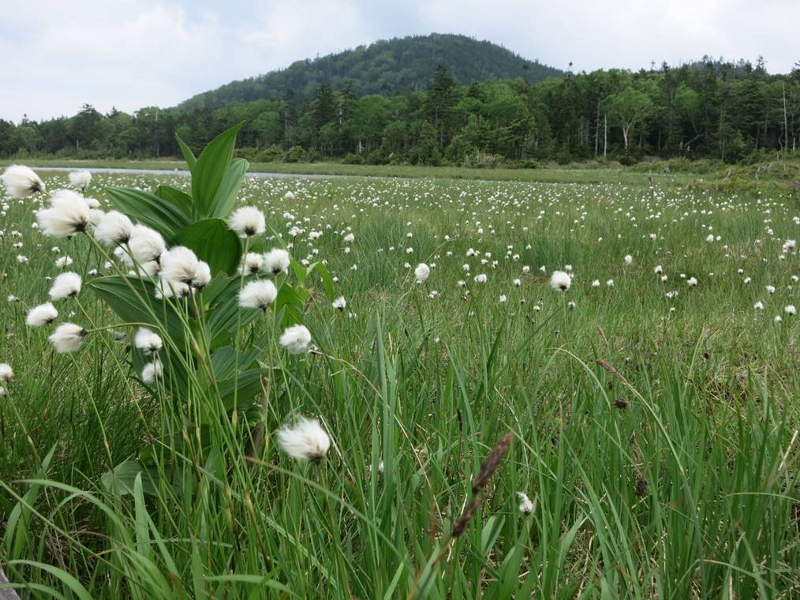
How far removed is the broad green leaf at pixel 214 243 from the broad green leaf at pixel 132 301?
20 cm

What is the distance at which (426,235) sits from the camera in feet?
26.1

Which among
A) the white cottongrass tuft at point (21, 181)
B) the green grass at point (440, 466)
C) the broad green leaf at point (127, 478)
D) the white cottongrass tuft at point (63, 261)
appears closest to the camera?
the green grass at point (440, 466)

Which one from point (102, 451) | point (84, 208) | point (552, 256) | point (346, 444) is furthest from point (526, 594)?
point (552, 256)

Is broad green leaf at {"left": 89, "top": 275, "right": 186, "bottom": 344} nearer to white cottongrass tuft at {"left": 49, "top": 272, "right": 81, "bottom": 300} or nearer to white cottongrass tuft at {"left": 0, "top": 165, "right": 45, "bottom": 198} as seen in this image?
white cottongrass tuft at {"left": 49, "top": 272, "right": 81, "bottom": 300}

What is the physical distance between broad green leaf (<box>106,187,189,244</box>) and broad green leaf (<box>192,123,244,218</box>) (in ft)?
0.27

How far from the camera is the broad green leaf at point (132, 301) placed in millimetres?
1776

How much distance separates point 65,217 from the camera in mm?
1431

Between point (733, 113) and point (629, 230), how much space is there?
316 feet

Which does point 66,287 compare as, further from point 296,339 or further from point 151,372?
point 296,339

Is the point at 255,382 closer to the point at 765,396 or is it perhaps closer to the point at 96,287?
the point at 96,287

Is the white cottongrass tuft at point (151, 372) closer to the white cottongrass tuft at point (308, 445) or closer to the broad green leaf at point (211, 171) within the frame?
the broad green leaf at point (211, 171)

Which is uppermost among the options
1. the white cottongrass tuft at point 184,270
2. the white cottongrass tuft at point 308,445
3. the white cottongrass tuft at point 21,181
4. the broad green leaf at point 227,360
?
the white cottongrass tuft at point 21,181

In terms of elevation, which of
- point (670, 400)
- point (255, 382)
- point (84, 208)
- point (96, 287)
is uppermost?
point (84, 208)

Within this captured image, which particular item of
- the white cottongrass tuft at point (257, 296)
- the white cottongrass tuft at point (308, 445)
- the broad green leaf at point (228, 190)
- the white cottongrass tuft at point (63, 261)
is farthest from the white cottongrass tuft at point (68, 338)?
the white cottongrass tuft at point (63, 261)
